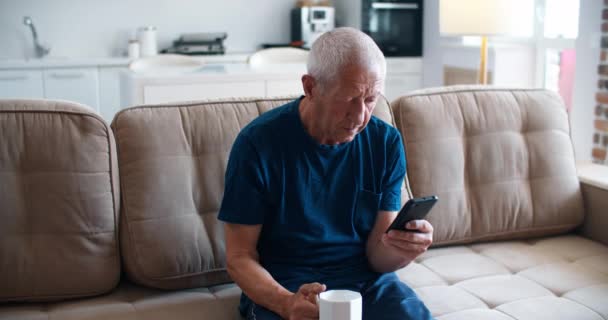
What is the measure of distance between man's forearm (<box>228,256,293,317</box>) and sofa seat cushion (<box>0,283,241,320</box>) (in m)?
0.23

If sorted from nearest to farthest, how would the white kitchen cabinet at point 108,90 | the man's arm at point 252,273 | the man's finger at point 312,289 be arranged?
the man's finger at point 312,289
the man's arm at point 252,273
the white kitchen cabinet at point 108,90

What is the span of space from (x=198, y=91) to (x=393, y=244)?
241 cm

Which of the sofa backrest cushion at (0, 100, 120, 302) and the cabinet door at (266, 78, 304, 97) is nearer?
the sofa backrest cushion at (0, 100, 120, 302)

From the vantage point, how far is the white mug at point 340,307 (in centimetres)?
113

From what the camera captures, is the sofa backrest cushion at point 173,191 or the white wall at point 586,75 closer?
the sofa backrest cushion at point 173,191

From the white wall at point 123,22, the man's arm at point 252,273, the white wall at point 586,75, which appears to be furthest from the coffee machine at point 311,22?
the man's arm at point 252,273

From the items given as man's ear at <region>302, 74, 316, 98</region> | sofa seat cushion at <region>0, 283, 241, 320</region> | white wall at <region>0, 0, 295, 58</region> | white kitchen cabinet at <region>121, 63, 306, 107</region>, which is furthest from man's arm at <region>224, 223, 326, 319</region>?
white wall at <region>0, 0, 295, 58</region>

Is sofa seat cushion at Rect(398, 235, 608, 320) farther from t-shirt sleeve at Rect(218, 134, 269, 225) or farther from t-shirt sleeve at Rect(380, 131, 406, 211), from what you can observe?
t-shirt sleeve at Rect(218, 134, 269, 225)

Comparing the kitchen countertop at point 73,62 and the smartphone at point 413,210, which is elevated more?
the kitchen countertop at point 73,62

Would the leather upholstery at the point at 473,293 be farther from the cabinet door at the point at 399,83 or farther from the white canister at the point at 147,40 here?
the white canister at the point at 147,40

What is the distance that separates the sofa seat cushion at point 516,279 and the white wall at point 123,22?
460 cm

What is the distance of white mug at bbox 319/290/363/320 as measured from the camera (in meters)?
1.13

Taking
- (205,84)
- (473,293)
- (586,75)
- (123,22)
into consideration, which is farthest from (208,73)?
(123,22)

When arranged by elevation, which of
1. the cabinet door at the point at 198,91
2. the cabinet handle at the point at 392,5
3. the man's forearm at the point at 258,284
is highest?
the cabinet handle at the point at 392,5
